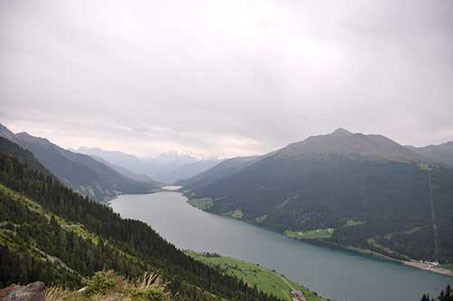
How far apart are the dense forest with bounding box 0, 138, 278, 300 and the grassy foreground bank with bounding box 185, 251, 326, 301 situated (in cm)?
2051

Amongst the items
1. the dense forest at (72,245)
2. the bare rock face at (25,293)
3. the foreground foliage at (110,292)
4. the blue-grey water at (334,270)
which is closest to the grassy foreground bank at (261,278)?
the blue-grey water at (334,270)

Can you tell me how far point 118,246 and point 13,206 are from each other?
27.9 meters

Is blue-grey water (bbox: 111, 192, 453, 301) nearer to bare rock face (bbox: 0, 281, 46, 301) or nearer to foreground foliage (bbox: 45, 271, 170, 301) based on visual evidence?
foreground foliage (bbox: 45, 271, 170, 301)

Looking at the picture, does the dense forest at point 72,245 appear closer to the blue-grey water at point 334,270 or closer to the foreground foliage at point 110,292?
the foreground foliage at point 110,292

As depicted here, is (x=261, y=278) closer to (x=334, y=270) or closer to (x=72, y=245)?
(x=334, y=270)

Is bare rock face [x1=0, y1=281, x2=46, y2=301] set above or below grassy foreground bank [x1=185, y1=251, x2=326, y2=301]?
above

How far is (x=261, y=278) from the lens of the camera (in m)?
121

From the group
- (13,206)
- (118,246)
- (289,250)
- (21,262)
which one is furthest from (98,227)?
(289,250)

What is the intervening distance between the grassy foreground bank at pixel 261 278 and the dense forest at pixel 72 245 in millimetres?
20507

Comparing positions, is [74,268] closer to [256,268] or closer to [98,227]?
[98,227]

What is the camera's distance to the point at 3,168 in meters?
83.4

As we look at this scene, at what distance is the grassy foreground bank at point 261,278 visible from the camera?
109688 mm

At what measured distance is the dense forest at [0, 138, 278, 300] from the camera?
38688 mm

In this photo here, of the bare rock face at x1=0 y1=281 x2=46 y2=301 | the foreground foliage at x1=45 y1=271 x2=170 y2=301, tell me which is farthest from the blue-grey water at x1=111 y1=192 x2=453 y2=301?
the bare rock face at x1=0 y1=281 x2=46 y2=301
